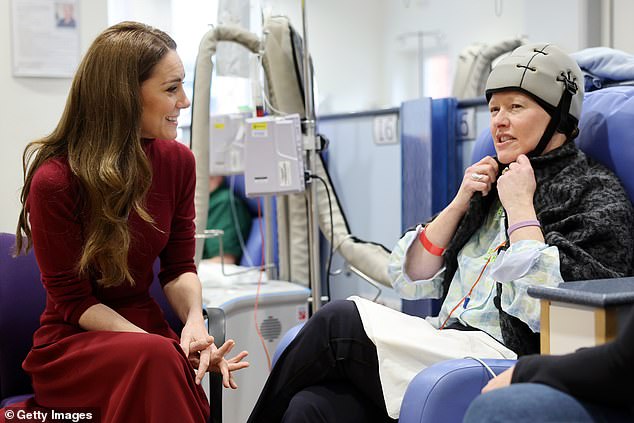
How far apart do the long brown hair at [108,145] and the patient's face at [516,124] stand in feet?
2.65

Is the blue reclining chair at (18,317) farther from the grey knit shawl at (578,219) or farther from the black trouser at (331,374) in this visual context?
the grey knit shawl at (578,219)

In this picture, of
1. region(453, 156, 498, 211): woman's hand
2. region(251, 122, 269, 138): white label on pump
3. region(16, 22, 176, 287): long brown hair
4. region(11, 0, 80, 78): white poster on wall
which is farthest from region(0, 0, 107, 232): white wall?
region(453, 156, 498, 211): woman's hand

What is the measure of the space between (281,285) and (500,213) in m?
1.33

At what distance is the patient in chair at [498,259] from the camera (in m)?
1.72

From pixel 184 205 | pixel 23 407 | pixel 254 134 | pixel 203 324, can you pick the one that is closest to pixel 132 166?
pixel 184 205

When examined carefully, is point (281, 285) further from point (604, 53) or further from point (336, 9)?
point (336, 9)

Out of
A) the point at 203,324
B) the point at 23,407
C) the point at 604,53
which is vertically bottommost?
the point at 23,407

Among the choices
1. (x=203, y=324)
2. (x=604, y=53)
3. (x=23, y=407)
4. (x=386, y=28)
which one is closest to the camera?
(x=23, y=407)

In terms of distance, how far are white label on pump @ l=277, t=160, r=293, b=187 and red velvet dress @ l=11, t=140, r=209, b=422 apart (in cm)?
81

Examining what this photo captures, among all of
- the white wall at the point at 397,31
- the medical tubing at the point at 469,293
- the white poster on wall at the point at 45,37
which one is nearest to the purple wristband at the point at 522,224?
the medical tubing at the point at 469,293

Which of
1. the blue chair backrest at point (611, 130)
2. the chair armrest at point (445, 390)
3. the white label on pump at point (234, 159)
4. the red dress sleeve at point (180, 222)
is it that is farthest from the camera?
the white label on pump at point (234, 159)

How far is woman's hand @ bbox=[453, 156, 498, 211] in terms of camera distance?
1.96 meters

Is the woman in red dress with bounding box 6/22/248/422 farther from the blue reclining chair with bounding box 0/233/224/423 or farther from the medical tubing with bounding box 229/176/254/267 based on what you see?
the medical tubing with bounding box 229/176/254/267

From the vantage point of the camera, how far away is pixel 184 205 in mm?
2020
